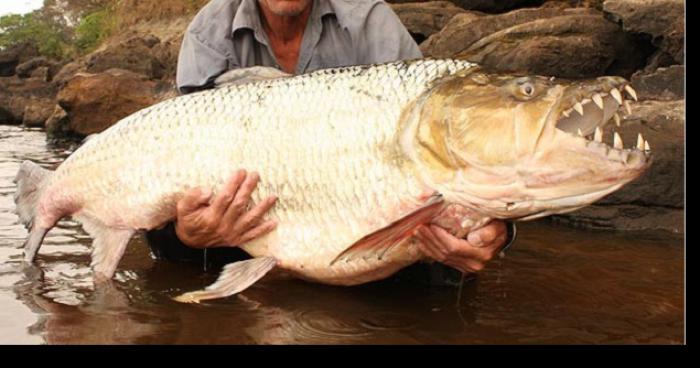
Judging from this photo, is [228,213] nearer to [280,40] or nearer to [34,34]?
[280,40]

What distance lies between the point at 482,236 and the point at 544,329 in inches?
17.9

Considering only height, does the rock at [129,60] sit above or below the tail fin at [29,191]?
above

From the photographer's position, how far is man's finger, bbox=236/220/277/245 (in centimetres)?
371

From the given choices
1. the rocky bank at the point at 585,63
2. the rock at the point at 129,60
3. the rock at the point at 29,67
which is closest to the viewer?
the rocky bank at the point at 585,63

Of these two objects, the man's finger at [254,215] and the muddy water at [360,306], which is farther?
the man's finger at [254,215]

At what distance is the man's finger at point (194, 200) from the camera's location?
12.4 ft

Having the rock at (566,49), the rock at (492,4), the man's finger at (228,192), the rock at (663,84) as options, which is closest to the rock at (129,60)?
the rock at (492,4)

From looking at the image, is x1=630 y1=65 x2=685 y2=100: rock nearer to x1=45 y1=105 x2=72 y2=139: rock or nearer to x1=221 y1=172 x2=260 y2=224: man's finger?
x1=221 y1=172 x2=260 y2=224: man's finger

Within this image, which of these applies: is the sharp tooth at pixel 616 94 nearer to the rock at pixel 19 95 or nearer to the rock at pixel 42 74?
the rock at pixel 19 95

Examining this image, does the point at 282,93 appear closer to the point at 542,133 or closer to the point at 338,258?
the point at 338,258

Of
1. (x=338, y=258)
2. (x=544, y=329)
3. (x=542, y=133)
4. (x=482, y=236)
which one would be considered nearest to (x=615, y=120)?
(x=542, y=133)

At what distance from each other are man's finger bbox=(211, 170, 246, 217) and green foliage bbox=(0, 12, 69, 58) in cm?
4206

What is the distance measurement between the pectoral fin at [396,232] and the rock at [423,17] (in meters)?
9.33
